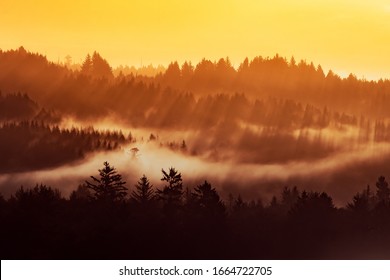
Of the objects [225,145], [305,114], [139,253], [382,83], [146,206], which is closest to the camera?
[139,253]

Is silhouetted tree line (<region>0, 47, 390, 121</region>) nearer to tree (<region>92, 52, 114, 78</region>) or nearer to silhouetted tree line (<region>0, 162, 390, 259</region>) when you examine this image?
tree (<region>92, 52, 114, 78</region>)

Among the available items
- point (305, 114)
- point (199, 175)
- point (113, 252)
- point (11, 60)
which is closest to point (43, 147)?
point (11, 60)

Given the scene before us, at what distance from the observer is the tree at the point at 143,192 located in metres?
59.7

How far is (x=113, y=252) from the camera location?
52125 millimetres

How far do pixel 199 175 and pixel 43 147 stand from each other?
43.0ft

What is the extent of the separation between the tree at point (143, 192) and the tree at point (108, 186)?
790 mm

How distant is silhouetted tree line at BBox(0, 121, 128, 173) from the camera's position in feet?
202

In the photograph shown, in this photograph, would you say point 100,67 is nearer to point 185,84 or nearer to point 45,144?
point 45,144

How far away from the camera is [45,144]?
67875 mm

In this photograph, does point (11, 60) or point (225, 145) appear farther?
point (225, 145)

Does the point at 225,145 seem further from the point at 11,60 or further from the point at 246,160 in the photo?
the point at 11,60

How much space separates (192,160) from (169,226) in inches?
294

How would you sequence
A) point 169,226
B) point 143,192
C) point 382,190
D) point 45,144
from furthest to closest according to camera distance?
point 382,190 < point 45,144 < point 143,192 < point 169,226

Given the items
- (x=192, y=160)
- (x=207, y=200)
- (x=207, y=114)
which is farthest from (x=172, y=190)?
(x=207, y=114)
